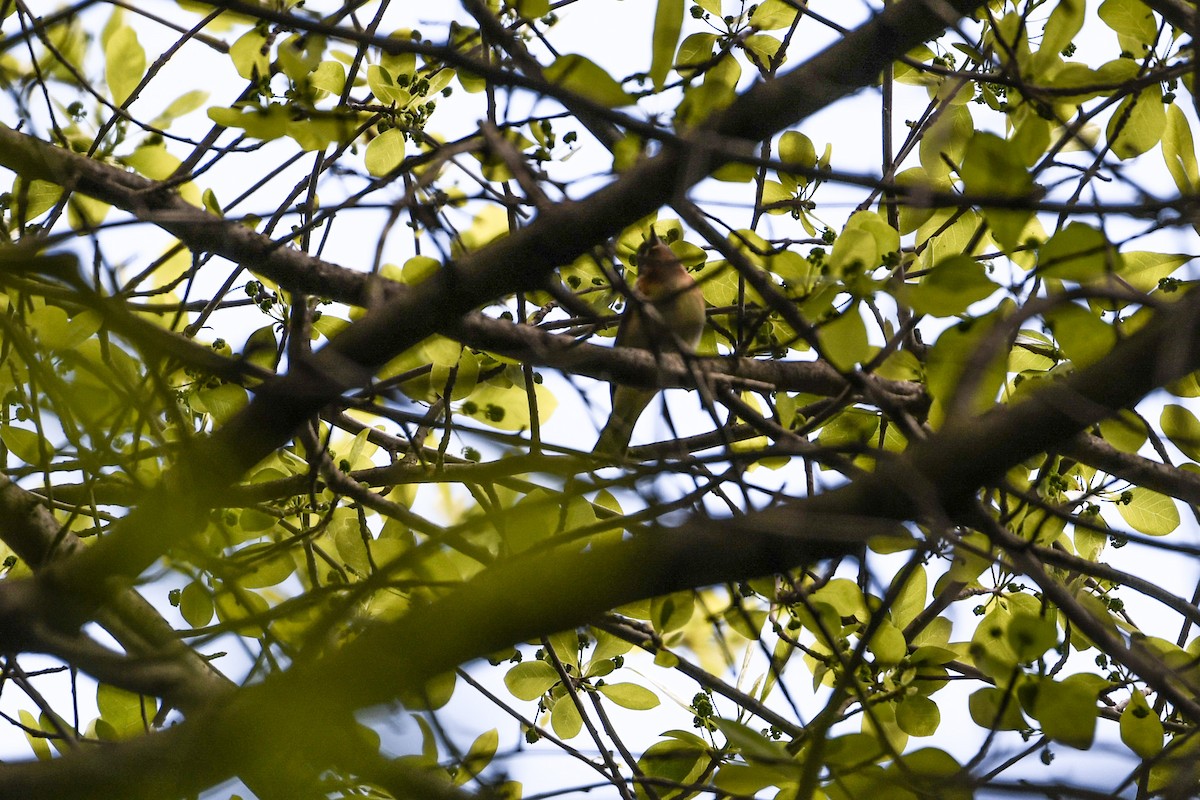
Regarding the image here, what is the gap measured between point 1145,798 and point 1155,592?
97cm

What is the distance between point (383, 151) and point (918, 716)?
2161 mm

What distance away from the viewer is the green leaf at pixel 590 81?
1727mm

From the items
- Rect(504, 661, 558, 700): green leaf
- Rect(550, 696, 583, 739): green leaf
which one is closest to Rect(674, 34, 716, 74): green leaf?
Rect(504, 661, 558, 700): green leaf

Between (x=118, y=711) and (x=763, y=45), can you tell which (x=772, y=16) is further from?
(x=118, y=711)

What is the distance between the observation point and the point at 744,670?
2994 millimetres

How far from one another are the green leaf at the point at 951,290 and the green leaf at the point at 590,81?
59 centimetres

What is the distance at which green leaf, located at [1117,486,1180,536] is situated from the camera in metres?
3.13

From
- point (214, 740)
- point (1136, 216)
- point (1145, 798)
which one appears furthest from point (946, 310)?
point (214, 740)

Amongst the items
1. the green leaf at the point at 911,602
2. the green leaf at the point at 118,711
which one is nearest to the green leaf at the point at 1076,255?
the green leaf at the point at 911,602

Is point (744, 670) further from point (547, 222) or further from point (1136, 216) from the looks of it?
point (1136, 216)

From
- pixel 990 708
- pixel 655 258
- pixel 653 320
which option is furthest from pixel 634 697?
pixel 653 320

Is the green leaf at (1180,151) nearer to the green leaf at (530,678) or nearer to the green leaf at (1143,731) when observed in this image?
the green leaf at (1143,731)

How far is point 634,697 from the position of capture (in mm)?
2979

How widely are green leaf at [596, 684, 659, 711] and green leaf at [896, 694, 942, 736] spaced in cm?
75
